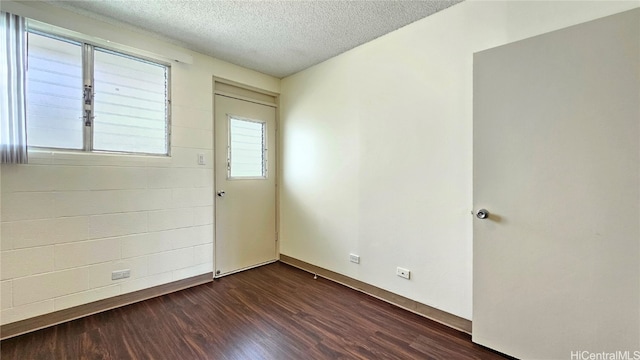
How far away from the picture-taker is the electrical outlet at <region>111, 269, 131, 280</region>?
2.34m

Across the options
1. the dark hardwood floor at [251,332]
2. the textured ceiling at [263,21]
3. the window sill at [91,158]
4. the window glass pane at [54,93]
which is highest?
the textured ceiling at [263,21]

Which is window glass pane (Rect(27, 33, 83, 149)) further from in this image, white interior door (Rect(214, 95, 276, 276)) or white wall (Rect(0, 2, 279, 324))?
white interior door (Rect(214, 95, 276, 276))

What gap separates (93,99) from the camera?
7.42 feet

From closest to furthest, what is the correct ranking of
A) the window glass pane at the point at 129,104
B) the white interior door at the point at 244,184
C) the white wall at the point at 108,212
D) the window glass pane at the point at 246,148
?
the white wall at the point at 108,212, the window glass pane at the point at 129,104, the white interior door at the point at 244,184, the window glass pane at the point at 246,148

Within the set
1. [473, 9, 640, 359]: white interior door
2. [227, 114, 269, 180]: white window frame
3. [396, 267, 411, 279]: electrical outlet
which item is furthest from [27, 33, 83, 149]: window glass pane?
[473, 9, 640, 359]: white interior door

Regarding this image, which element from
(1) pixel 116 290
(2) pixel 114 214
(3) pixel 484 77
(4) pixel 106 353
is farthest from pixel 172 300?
(3) pixel 484 77

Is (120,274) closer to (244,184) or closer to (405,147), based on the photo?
(244,184)

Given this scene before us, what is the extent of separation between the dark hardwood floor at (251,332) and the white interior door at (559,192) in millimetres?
436

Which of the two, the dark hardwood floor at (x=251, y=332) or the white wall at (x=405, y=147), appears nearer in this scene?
the dark hardwood floor at (x=251, y=332)

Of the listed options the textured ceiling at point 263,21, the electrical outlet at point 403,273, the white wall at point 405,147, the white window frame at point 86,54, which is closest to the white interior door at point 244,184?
the white wall at point 405,147

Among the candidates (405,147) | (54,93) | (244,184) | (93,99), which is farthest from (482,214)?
(54,93)

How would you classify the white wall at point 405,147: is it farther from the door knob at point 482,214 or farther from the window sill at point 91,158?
the window sill at point 91,158

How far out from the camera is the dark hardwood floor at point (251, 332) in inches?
68.9

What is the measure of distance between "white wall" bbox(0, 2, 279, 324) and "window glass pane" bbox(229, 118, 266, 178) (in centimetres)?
35
